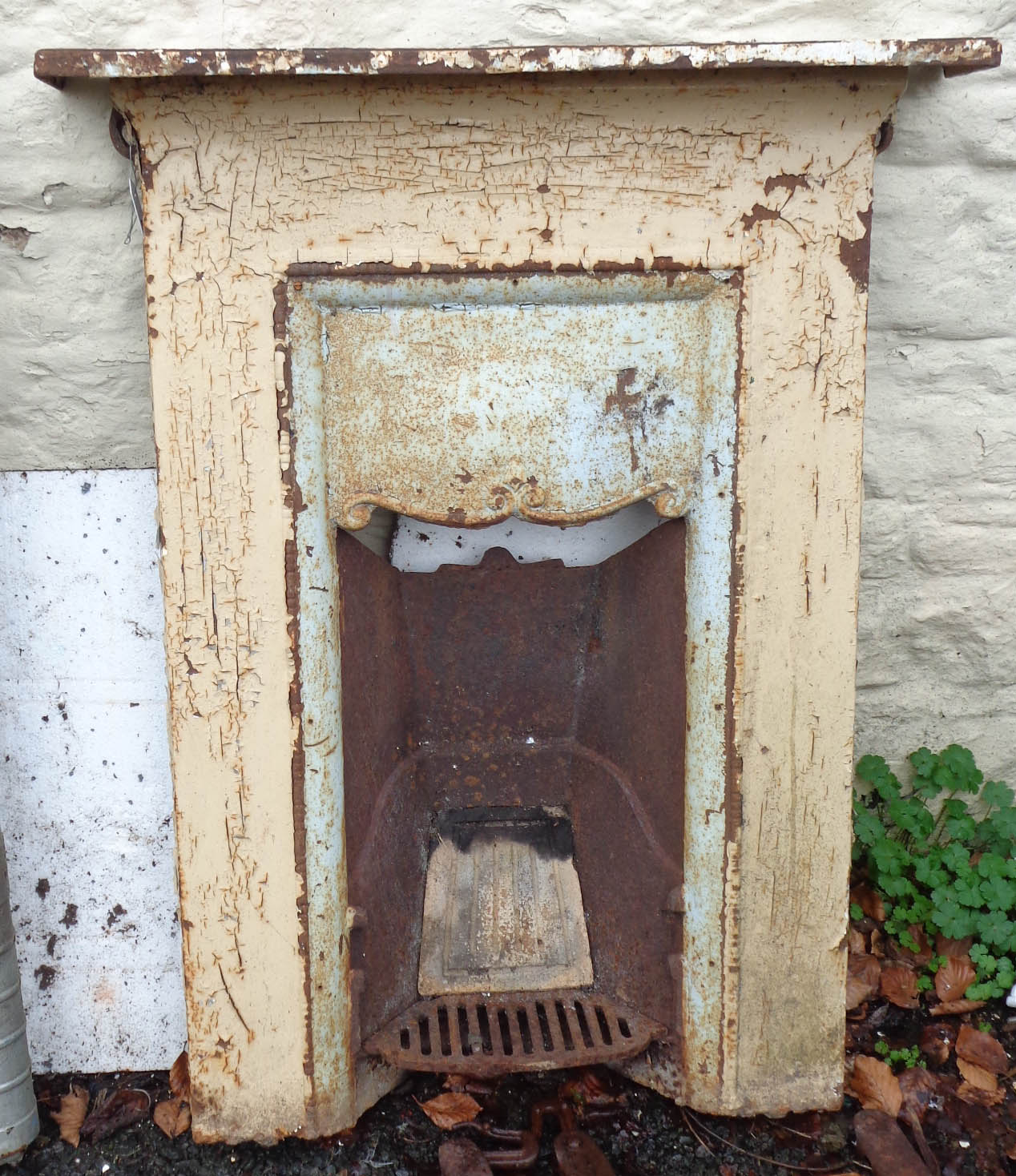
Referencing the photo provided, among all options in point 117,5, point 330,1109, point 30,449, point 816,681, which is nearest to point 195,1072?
point 330,1109

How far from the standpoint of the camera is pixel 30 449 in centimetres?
194

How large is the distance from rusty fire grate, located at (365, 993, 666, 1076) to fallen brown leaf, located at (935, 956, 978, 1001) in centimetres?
72

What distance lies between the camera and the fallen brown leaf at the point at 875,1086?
1.99 m

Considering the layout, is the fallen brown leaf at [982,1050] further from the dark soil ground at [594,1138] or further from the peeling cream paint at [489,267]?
the peeling cream paint at [489,267]

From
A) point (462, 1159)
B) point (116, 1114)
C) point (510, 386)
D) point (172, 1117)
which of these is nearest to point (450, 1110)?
point (462, 1159)

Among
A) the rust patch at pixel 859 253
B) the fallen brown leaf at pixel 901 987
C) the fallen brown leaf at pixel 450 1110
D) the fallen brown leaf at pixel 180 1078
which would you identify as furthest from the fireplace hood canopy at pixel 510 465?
the fallen brown leaf at pixel 901 987

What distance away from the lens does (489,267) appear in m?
1.61

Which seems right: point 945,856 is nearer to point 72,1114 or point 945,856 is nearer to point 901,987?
point 901,987

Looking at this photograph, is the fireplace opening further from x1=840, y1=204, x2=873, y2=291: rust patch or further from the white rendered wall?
x1=840, y1=204, x2=873, y2=291: rust patch

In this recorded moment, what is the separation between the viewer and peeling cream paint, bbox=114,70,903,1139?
1.57 m

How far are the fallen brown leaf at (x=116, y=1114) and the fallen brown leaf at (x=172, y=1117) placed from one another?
3 cm

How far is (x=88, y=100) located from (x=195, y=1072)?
172cm

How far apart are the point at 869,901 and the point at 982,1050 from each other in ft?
1.22

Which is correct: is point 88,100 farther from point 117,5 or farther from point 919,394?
point 919,394
